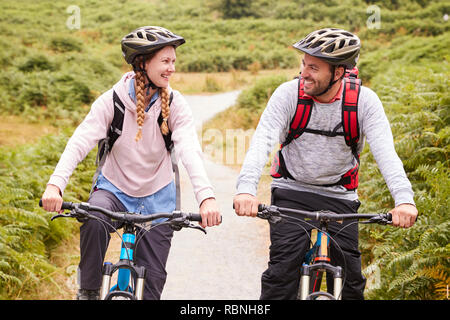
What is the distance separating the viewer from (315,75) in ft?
11.7

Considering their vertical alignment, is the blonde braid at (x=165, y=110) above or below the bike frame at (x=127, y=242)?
above

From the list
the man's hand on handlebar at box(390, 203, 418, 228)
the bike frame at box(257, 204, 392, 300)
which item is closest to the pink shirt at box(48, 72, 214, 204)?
the bike frame at box(257, 204, 392, 300)

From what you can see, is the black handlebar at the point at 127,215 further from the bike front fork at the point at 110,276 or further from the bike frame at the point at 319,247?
the bike frame at the point at 319,247

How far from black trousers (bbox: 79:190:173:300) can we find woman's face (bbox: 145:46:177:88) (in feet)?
2.96

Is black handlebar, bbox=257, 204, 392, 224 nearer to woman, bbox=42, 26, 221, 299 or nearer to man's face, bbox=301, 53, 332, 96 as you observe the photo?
woman, bbox=42, 26, 221, 299

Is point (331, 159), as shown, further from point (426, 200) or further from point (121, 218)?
point (426, 200)

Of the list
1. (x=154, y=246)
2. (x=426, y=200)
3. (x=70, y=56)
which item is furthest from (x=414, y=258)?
(x=70, y=56)

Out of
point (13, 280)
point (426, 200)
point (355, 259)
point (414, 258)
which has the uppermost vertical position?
point (355, 259)

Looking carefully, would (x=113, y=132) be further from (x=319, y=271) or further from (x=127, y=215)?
(x=319, y=271)

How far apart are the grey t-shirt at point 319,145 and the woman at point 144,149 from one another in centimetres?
50

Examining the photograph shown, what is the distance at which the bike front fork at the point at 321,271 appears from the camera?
9.92 feet

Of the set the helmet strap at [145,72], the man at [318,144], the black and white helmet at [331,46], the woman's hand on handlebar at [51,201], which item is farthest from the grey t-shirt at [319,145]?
the woman's hand on handlebar at [51,201]

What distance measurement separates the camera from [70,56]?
21.8 meters
